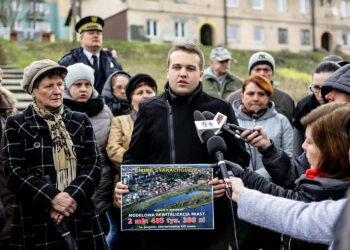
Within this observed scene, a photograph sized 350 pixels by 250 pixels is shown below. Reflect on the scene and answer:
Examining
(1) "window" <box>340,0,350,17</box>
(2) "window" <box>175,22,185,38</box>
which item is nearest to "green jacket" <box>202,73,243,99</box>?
(2) "window" <box>175,22,185,38</box>

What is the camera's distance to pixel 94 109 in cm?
531

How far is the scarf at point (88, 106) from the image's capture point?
523cm

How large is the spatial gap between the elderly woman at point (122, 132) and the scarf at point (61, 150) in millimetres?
1020

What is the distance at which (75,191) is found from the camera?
393 centimetres

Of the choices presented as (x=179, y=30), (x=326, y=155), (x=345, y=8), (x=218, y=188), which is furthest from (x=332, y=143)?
(x=345, y=8)

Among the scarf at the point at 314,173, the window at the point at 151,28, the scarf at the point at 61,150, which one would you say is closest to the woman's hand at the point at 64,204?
the scarf at the point at 61,150

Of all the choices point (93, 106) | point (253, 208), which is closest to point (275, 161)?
point (253, 208)

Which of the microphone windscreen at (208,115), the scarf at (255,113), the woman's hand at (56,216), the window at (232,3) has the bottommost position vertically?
the woman's hand at (56,216)

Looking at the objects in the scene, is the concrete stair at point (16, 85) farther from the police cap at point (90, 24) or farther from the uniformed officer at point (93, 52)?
the police cap at point (90, 24)

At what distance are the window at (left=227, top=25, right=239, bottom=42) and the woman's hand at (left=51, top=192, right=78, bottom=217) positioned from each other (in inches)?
1449

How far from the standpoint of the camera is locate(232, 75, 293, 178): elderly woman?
504 cm

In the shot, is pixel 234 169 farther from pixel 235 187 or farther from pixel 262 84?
pixel 262 84

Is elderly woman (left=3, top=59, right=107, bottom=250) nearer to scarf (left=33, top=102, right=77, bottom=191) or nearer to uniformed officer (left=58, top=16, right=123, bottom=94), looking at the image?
scarf (left=33, top=102, right=77, bottom=191)

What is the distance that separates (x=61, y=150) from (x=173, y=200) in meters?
1.37
